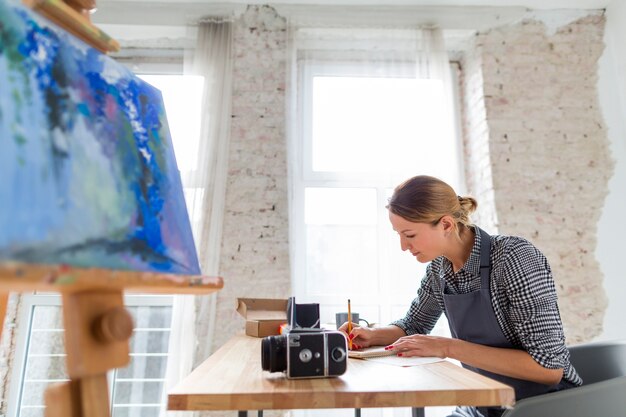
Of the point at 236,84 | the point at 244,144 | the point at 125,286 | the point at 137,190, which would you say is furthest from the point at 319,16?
the point at 125,286

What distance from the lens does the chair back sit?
4.68 ft

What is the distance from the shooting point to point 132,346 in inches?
103

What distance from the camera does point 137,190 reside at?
779 millimetres

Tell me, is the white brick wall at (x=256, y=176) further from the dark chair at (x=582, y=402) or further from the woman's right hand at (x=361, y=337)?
the dark chair at (x=582, y=402)

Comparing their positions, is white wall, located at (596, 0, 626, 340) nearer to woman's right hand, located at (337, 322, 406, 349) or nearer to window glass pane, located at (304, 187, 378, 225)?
window glass pane, located at (304, 187, 378, 225)

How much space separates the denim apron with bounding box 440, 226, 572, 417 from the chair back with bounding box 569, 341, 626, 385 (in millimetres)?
293

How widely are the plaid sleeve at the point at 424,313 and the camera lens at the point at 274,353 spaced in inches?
30.7

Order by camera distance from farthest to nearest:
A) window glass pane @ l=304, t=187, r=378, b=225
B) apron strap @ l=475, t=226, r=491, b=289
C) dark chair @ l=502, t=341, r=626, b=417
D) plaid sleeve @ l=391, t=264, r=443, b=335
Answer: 1. window glass pane @ l=304, t=187, r=378, b=225
2. plaid sleeve @ l=391, t=264, r=443, b=335
3. apron strap @ l=475, t=226, r=491, b=289
4. dark chair @ l=502, t=341, r=626, b=417

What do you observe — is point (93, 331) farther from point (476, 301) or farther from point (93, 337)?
point (476, 301)

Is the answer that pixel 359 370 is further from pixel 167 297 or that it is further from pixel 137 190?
pixel 167 297

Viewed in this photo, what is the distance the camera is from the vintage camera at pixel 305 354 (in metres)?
0.91

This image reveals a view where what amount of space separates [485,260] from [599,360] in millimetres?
596

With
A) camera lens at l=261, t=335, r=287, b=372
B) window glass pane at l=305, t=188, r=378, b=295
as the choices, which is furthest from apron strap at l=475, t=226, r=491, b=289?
window glass pane at l=305, t=188, r=378, b=295

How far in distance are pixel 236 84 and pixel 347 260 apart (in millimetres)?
1376
